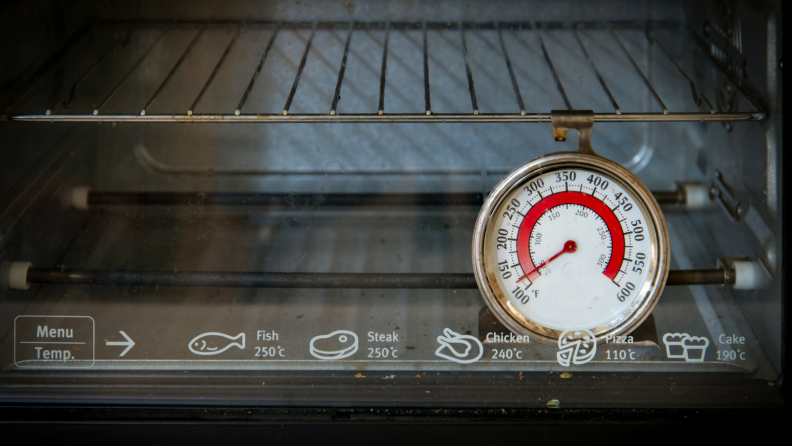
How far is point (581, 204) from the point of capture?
722 mm

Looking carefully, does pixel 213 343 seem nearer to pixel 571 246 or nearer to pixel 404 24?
pixel 571 246

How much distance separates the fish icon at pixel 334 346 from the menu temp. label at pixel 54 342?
34cm

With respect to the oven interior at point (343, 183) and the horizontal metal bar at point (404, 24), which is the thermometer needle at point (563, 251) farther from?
the horizontal metal bar at point (404, 24)

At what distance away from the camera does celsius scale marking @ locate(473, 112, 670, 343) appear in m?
0.72

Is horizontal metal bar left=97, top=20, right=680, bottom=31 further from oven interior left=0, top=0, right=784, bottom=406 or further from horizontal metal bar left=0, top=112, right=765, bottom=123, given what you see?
horizontal metal bar left=0, top=112, right=765, bottom=123

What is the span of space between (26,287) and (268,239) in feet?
1.25

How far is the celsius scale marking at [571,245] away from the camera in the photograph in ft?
2.36

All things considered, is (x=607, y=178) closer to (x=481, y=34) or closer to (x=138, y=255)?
(x=481, y=34)

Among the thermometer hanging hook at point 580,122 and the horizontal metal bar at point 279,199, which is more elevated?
the horizontal metal bar at point 279,199

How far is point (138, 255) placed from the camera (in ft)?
2.79

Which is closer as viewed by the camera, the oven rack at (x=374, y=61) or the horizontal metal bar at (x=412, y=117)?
the horizontal metal bar at (x=412, y=117)

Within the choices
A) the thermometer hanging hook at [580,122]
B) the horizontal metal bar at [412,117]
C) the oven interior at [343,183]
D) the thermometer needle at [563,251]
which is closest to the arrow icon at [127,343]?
the oven interior at [343,183]

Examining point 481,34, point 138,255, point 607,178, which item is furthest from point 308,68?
point 607,178

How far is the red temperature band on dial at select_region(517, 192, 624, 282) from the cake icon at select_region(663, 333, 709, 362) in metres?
0.15
